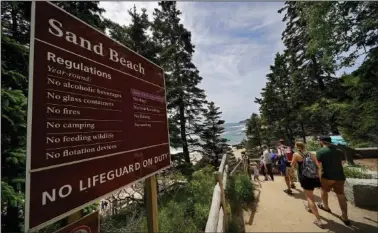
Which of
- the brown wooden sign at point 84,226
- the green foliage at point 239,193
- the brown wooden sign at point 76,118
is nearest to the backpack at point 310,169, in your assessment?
the green foliage at point 239,193

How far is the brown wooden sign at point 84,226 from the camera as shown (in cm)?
154

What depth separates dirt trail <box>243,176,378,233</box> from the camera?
4750 millimetres

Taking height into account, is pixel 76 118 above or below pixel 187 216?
above

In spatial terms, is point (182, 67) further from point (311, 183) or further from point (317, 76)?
point (311, 183)

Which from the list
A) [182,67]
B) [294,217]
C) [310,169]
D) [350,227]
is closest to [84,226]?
[310,169]

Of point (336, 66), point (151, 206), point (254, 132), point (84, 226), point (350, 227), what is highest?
point (336, 66)

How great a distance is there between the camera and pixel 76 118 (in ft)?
5.50

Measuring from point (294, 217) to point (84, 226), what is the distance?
5282mm

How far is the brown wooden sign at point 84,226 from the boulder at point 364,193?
21.9 ft

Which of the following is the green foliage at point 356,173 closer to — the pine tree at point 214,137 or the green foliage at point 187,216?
the green foliage at point 187,216

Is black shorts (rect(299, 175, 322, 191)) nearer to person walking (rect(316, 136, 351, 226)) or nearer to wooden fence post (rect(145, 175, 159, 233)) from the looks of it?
person walking (rect(316, 136, 351, 226))

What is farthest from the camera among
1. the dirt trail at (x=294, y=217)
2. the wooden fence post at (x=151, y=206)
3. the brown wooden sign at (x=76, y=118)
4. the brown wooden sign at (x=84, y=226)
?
the dirt trail at (x=294, y=217)

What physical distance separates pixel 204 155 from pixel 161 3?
15905 mm

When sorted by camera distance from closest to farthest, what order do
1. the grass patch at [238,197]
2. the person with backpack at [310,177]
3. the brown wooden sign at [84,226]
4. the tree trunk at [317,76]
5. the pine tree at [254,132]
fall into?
the brown wooden sign at [84,226]
the person with backpack at [310,177]
the grass patch at [238,197]
the tree trunk at [317,76]
the pine tree at [254,132]
